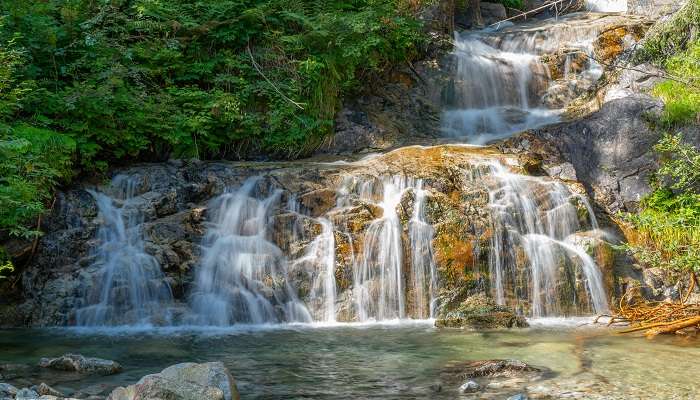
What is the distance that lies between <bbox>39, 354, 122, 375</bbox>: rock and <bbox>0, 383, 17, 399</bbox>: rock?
1.07 meters

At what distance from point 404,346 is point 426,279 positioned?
7.50 feet

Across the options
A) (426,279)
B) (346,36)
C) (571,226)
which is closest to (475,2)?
(346,36)

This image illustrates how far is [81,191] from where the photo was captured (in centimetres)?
1112

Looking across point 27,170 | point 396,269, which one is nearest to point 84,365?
point 27,170

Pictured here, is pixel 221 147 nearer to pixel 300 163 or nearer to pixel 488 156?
pixel 300 163

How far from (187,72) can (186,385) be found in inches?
379

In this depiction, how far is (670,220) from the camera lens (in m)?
9.09

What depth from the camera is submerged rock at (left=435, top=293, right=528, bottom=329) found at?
9.31 m

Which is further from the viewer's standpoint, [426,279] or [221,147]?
[221,147]

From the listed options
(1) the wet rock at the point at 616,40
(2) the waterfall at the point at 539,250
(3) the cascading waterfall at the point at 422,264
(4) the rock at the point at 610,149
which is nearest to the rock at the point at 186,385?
(3) the cascading waterfall at the point at 422,264

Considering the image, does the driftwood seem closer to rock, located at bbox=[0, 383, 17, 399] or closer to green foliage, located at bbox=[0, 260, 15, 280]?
rock, located at bbox=[0, 383, 17, 399]

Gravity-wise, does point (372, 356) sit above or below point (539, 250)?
below

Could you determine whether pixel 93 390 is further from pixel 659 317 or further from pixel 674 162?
pixel 674 162

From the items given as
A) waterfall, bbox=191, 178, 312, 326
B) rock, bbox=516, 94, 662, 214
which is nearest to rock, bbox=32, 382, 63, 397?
waterfall, bbox=191, 178, 312, 326
